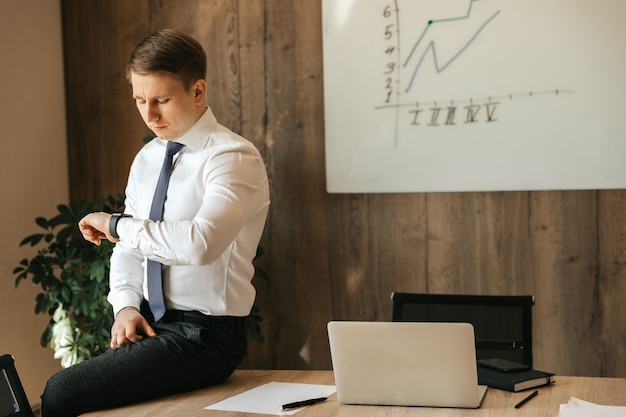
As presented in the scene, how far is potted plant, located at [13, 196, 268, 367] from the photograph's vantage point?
9.26ft

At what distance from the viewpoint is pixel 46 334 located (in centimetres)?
295

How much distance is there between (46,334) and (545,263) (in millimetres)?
1893

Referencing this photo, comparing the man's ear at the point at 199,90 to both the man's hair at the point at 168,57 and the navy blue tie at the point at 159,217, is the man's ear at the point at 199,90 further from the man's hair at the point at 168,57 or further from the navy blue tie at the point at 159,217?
the navy blue tie at the point at 159,217

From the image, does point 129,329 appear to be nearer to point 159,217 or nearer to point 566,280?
point 159,217

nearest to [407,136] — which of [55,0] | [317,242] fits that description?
[317,242]

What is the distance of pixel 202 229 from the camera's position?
1.90m

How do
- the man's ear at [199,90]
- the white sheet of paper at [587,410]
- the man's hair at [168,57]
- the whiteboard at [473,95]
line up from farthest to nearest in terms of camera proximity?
1. the whiteboard at [473,95]
2. the man's ear at [199,90]
3. the man's hair at [168,57]
4. the white sheet of paper at [587,410]

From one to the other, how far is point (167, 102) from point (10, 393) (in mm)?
858

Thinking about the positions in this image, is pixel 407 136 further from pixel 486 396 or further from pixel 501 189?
pixel 486 396

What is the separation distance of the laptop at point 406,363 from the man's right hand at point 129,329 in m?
0.64

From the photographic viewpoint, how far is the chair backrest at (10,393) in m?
1.65

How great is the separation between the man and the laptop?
0.47 meters

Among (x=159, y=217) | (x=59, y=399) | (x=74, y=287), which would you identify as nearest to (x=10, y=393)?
(x=59, y=399)

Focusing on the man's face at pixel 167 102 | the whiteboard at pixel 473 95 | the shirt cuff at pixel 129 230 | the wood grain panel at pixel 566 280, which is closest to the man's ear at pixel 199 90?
the man's face at pixel 167 102
